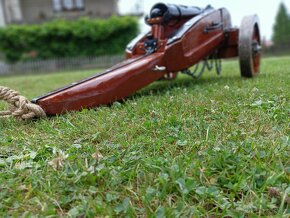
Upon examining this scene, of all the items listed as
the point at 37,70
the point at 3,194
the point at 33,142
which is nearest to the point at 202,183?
the point at 3,194

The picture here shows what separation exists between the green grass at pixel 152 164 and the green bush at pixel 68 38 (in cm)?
1652

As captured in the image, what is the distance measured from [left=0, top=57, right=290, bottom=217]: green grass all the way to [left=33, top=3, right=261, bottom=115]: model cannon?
1.16 feet

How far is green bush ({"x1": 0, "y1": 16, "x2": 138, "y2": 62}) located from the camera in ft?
58.8

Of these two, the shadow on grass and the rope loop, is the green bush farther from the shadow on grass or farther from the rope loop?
the rope loop

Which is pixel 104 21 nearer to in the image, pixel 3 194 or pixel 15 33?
pixel 15 33

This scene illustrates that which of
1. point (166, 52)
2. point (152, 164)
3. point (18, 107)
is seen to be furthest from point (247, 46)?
point (152, 164)

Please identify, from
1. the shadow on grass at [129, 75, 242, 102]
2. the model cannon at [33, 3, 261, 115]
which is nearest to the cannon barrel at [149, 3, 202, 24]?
the model cannon at [33, 3, 261, 115]

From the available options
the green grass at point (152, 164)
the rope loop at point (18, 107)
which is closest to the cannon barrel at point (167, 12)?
the green grass at point (152, 164)

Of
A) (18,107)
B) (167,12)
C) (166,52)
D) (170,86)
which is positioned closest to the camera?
(18,107)

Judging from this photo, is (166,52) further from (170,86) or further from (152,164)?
(152,164)

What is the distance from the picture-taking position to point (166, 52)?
3.57m

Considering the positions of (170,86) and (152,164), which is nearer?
(152,164)

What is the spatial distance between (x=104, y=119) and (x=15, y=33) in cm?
1692

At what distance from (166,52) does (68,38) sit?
16.0 m
